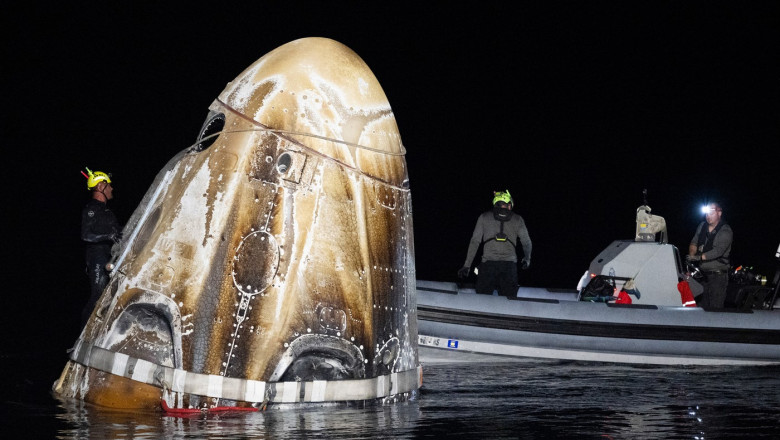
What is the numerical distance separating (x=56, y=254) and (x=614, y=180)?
102ft

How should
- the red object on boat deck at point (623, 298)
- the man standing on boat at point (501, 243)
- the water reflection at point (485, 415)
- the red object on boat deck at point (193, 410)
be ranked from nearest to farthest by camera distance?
the water reflection at point (485, 415) < the red object on boat deck at point (193, 410) < the man standing on boat at point (501, 243) < the red object on boat deck at point (623, 298)

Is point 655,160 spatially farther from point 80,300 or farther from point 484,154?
point 80,300

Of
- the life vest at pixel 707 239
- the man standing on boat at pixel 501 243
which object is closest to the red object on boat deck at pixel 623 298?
the life vest at pixel 707 239

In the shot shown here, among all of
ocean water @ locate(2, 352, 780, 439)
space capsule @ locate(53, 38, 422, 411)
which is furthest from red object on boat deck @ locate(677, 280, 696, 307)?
space capsule @ locate(53, 38, 422, 411)

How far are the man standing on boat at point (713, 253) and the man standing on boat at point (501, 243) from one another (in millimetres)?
1792

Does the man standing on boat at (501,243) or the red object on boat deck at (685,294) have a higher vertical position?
the man standing on boat at (501,243)

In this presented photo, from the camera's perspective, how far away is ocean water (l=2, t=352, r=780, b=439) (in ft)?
15.4

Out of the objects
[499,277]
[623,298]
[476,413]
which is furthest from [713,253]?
[476,413]

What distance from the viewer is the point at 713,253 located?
10.3 m

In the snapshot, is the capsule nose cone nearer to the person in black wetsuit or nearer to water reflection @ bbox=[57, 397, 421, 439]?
water reflection @ bbox=[57, 397, 421, 439]

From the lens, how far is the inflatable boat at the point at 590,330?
9.46 meters

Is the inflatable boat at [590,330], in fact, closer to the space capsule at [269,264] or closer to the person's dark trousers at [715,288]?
the person's dark trousers at [715,288]

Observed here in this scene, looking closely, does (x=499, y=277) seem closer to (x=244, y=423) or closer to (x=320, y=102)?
(x=320, y=102)

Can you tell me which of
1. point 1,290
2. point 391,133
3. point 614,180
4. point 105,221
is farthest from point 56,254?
point 614,180
